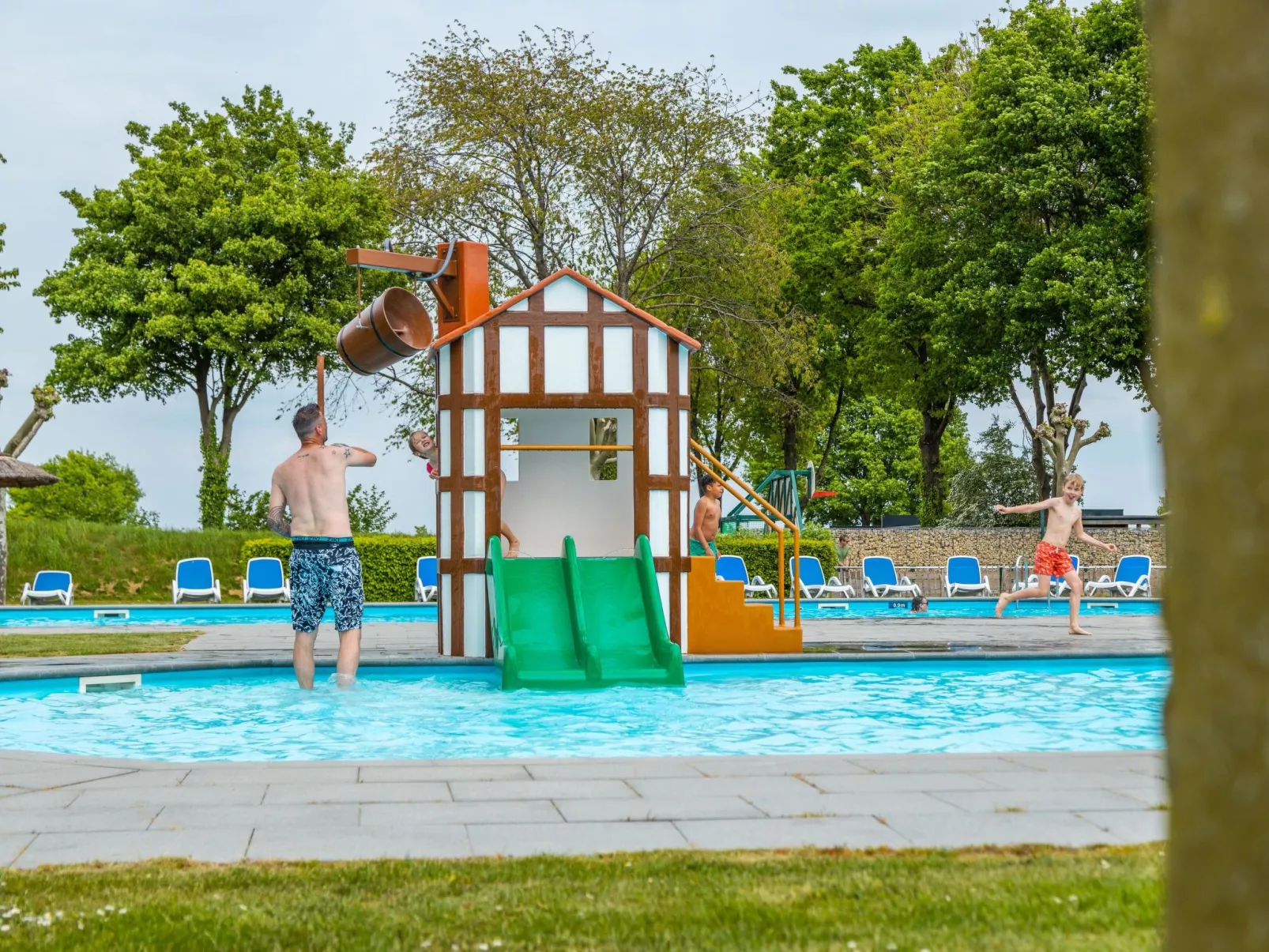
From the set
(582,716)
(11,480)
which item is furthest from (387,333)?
(11,480)

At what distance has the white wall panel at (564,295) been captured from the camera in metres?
12.9

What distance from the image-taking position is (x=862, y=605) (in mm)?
25312

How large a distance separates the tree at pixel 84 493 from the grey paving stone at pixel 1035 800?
3887 cm

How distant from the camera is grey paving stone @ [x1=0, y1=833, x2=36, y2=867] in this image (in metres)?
4.43

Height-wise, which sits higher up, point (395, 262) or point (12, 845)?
point (395, 262)

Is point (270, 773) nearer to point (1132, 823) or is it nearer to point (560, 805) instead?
point (560, 805)

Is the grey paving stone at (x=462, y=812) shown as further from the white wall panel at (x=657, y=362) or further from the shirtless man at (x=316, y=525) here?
the white wall panel at (x=657, y=362)

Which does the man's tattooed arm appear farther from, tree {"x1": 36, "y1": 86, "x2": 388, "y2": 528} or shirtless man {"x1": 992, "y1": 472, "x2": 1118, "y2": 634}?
tree {"x1": 36, "y1": 86, "x2": 388, "y2": 528}

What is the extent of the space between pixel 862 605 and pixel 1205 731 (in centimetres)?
2433

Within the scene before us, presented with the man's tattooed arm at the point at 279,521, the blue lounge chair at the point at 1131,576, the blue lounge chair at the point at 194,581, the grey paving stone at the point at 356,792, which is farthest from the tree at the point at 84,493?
the grey paving stone at the point at 356,792

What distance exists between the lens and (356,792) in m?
5.70

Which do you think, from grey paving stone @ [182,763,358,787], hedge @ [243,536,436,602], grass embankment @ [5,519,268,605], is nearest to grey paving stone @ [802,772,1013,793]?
grey paving stone @ [182,763,358,787]

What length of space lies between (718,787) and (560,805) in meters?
0.78

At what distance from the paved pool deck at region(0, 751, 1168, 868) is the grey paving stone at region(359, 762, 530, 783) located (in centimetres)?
2
